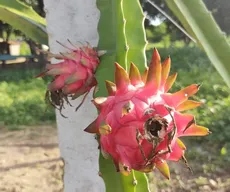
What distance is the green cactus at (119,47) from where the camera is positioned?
53 centimetres

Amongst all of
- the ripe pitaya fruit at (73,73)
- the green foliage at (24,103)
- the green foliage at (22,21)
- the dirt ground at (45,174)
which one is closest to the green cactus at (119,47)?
the ripe pitaya fruit at (73,73)

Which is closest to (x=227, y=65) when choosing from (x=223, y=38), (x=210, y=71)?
(x=223, y=38)

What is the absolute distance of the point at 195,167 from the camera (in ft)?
9.45

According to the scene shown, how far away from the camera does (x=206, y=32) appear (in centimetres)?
64

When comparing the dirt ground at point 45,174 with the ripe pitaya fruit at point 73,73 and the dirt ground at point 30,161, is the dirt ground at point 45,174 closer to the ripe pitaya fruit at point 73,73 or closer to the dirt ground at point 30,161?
the dirt ground at point 30,161

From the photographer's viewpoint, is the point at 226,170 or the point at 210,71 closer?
the point at 226,170

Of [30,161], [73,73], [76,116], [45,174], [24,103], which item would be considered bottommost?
[24,103]

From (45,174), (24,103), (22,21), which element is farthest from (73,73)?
(24,103)

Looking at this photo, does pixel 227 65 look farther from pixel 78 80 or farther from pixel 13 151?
pixel 13 151

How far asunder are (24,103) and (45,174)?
2.11 meters

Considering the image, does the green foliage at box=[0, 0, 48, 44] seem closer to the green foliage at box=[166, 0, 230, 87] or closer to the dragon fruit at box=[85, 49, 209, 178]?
the green foliage at box=[166, 0, 230, 87]

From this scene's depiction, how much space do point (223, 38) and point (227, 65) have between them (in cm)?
4

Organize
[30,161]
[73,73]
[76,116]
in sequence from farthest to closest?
1. [30,161]
2. [76,116]
3. [73,73]

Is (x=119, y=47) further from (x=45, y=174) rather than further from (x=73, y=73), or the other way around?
(x=45, y=174)
